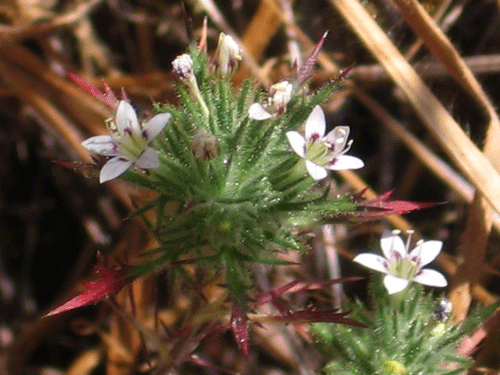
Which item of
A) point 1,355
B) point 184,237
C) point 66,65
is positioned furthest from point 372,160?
point 1,355

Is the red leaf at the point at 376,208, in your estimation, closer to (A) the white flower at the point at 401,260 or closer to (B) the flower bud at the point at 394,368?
(A) the white flower at the point at 401,260

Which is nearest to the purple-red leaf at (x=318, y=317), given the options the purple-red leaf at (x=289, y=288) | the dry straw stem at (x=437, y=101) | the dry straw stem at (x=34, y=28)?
the purple-red leaf at (x=289, y=288)

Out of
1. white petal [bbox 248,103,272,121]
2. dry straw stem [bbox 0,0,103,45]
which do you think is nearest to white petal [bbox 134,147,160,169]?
white petal [bbox 248,103,272,121]

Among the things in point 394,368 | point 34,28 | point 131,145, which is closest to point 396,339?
point 394,368

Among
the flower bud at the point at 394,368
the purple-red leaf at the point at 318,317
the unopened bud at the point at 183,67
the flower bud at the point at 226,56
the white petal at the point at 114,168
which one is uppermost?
the unopened bud at the point at 183,67

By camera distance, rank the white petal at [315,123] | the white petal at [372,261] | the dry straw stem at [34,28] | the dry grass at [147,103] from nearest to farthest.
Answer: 1. the white petal at [315,123]
2. the white petal at [372,261]
3. the dry grass at [147,103]
4. the dry straw stem at [34,28]

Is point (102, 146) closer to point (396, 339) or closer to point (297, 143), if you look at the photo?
point (297, 143)
